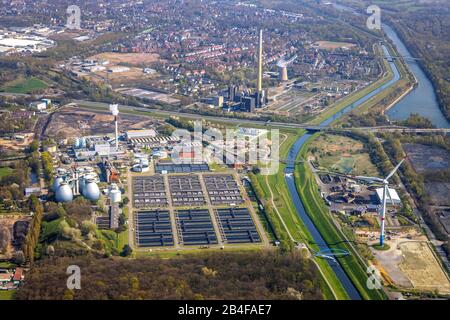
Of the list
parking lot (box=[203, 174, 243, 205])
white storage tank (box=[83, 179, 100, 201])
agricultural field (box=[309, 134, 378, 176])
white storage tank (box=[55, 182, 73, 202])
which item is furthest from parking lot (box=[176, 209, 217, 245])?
agricultural field (box=[309, 134, 378, 176])

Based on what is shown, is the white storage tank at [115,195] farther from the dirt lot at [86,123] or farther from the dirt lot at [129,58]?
the dirt lot at [129,58]

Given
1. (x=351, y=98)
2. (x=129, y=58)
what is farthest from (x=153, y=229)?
(x=129, y=58)

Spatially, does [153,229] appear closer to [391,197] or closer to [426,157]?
[391,197]

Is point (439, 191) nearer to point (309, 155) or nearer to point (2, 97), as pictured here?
point (309, 155)

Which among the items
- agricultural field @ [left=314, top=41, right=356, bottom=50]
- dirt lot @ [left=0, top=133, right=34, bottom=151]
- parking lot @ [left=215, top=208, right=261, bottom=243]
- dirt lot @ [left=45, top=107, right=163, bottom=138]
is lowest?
dirt lot @ [left=0, top=133, right=34, bottom=151]

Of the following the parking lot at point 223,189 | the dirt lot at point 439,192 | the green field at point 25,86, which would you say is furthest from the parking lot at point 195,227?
the green field at point 25,86

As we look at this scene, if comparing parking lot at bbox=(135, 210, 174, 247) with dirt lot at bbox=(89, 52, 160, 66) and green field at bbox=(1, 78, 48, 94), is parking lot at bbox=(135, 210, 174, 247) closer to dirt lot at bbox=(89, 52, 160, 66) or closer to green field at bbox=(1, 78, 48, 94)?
green field at bbox=(1, 78, 48, 94)

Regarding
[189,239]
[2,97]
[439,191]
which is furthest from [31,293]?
[2,97]
